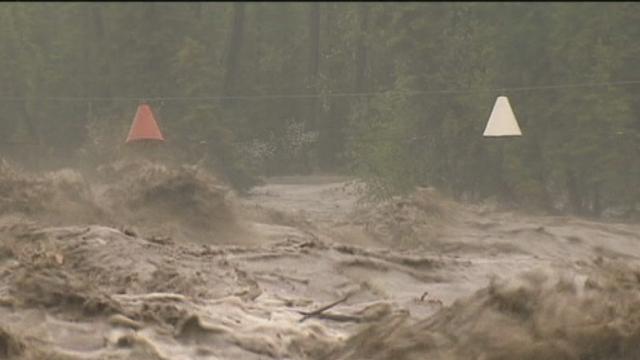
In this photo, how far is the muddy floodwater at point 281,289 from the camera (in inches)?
291

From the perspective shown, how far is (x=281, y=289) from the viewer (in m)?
10.1

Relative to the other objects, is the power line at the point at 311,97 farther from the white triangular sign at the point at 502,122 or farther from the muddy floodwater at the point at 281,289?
the muddy floodwater at the point at 281,289

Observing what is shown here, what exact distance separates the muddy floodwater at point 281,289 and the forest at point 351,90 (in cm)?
348

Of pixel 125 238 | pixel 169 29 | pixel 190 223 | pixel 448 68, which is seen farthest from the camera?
pixel 169 29

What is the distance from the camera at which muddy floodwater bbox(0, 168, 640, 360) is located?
739 cm

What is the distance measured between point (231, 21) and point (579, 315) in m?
22.0

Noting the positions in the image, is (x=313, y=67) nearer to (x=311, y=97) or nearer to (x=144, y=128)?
(x=311, y=97)

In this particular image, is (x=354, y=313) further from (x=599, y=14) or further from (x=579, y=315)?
(x=599, y=14)

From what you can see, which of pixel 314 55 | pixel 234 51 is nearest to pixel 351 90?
pixel 314 55


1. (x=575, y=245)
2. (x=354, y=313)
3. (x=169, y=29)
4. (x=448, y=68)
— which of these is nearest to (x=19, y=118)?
(x=169, y=29)

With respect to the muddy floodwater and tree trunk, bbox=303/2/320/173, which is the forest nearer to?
tree trunk, bbox=303/2/320/173

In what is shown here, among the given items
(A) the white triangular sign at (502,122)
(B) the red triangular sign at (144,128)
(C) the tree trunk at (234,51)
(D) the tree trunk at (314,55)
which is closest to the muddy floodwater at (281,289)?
(A) the white triangular sign at (502,122)

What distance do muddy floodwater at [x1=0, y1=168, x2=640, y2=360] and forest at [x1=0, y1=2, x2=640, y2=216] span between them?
3478 millimetres

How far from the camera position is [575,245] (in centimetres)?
1470
